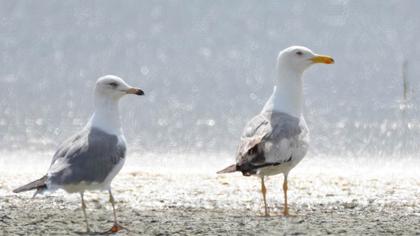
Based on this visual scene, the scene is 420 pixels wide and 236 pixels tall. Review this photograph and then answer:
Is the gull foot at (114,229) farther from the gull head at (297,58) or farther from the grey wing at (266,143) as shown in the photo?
the gull head at (297,58)

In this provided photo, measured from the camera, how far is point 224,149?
30.3ft

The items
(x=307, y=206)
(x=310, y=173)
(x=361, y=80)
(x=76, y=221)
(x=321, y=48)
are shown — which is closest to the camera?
(x=76, y=221)

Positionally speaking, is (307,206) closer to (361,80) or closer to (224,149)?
(224,149)

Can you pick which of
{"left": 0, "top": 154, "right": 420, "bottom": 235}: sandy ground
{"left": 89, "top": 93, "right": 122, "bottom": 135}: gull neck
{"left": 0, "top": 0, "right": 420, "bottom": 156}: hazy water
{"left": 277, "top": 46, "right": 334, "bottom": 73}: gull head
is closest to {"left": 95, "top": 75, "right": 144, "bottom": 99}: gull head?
{"left": 89, "top": 93, "right": 122, "bottom": 135}: gull neck

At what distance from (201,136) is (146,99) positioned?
5.33 ft

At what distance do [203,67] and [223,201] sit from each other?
4.67 meters

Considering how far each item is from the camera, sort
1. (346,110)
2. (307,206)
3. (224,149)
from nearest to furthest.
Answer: (307,206)
(224,149)
(346,110)

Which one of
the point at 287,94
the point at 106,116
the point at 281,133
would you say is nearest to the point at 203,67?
the point at 287,94

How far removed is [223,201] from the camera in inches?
273

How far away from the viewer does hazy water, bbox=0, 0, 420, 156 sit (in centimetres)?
969

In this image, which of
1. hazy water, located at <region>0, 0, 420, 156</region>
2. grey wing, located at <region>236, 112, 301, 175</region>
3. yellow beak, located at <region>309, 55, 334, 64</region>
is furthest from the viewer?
hazy water, located at <region>0, 0, 420, 156</region>

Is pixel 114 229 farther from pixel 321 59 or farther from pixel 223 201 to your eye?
pixel 321 59

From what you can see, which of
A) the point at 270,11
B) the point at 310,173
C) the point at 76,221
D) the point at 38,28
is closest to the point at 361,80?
the point at 270,11

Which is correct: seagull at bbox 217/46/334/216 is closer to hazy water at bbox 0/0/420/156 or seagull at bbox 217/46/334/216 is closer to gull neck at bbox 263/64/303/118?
gull neck at bbox 263/64/303/118
